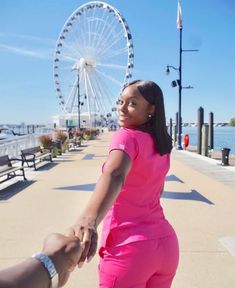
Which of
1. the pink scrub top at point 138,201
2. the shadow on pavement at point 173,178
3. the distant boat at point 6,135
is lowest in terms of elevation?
the distant boat at point 6,135

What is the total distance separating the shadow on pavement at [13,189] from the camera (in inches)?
327

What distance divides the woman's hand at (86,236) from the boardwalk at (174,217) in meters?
2.61

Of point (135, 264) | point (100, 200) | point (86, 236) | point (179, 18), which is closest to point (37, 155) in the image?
point (179, 18)

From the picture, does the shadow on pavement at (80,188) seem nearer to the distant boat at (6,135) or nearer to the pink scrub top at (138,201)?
the pink scrub top at (138,201)

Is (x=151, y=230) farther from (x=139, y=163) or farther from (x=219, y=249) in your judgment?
(x=219, y=249)

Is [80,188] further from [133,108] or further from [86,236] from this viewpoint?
[86,236]

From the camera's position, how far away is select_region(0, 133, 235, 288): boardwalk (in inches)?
161

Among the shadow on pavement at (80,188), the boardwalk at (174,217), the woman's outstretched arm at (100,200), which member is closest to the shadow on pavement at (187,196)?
the boardwalk at (174,217)

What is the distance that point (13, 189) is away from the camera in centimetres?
919

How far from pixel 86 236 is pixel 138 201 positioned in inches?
27.7

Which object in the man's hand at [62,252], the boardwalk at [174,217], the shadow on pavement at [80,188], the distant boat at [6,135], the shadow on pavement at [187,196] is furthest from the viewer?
the distant boat at [6,135]

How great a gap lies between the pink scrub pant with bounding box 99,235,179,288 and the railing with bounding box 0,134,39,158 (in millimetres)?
12295

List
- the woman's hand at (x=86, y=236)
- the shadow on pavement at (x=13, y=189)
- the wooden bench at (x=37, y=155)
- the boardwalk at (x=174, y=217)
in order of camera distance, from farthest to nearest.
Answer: the wooden bench at (x=37, y=155), the shadow on pavement at (x=13, y=189), the boardwalk at (x=174, y=217), the woman's hand at (x=86, y=236)

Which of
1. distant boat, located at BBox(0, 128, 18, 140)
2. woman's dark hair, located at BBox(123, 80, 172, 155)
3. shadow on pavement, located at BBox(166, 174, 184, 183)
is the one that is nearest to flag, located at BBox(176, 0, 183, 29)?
shadow on pavement, located at BBox(166, 174, 184, 183)
